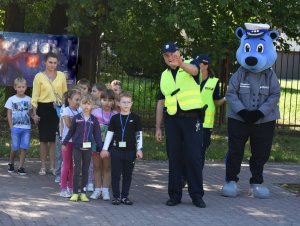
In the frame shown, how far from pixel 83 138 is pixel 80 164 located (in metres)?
0.33

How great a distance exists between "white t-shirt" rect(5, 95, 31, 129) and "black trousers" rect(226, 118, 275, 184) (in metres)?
2.99

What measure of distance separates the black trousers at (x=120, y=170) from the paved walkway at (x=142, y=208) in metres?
0.19

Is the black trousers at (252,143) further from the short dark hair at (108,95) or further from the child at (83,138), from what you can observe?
the child at (83,138)

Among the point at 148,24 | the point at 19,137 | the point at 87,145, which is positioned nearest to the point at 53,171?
the point at 19,137

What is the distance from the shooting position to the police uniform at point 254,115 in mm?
8883

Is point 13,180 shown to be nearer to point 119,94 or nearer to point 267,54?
point 119,94

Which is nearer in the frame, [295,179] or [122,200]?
[122,200]

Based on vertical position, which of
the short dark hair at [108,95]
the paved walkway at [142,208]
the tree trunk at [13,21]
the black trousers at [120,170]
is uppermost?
the tree trunk at [13,21]

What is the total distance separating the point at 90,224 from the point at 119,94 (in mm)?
2018

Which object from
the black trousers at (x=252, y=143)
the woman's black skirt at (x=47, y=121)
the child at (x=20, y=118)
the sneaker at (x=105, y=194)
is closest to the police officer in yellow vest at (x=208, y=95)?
the black trousers at (x=252, y=143)

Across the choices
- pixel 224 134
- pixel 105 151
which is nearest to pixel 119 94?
pixel 105 151

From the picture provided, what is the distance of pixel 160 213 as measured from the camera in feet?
26.0

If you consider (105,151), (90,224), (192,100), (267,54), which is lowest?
(90,224)

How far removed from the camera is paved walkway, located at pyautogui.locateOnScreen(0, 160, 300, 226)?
752 centimetres
